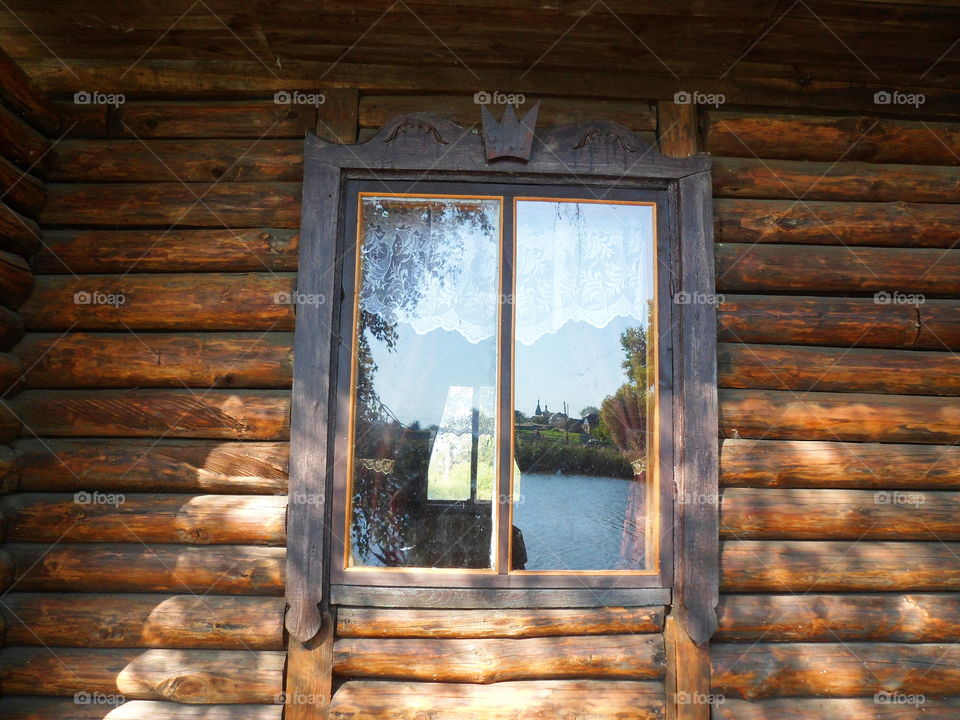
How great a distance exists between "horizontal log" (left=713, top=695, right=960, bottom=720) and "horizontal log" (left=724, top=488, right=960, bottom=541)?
0.80 m

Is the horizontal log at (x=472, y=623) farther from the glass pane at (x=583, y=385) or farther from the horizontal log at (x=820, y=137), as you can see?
the horizontal log at (x=820, y=137)

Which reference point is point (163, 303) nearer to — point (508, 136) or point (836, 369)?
point (508, 136)

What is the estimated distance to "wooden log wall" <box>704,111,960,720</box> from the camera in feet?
10.6

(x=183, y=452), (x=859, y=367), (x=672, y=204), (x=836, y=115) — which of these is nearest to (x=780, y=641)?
(x=859, y=367)

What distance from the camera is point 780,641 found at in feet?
10.7

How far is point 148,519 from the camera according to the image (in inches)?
127

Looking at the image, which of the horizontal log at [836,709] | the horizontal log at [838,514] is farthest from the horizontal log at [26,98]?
the horizontal log at [836,709]

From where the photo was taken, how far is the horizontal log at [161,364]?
3326 mm

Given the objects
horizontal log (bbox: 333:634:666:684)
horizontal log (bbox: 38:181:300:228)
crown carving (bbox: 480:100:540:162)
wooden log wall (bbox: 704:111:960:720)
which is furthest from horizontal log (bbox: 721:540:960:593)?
horizontal log (bbox: 38:181:300:228)

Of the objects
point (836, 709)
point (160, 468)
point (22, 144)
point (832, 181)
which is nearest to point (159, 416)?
point (160, 468)

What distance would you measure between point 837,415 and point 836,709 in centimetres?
146

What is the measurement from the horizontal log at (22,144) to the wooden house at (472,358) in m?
0.03

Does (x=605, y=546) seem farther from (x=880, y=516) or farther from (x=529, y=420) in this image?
(x=880, y=516)

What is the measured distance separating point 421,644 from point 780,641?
1811mm
